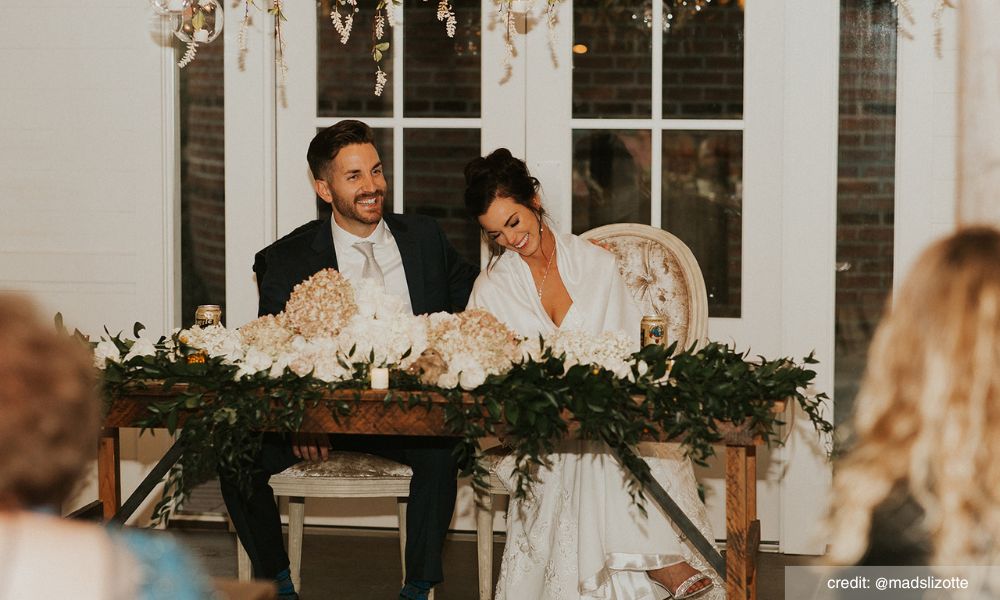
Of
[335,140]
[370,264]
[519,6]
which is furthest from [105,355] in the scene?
[519,6]

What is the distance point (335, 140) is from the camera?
12.0 ft

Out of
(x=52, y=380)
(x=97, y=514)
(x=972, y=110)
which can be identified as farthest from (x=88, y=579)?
(x=972, y=110)

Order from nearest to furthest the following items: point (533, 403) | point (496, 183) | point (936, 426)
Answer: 1. point (936, 426)
2. point (533, 403)
3. point (496, 183)

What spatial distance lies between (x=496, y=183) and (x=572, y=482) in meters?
0.88

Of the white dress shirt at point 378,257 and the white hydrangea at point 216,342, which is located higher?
the white dress shirt at point 378,257

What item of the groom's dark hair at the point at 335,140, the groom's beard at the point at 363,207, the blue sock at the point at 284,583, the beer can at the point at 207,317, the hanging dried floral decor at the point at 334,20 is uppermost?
the hanging dried floral decor at the point at 334,20

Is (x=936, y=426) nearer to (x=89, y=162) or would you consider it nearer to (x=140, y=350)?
(x=140, y=350)

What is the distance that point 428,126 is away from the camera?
160 inches

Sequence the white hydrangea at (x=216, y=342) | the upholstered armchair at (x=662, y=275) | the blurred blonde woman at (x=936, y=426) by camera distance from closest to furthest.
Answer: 1. the blurred blonde woman at (x=936, y=426)
2. the white hydrangea at (x=216, y=342)
3. the upholstered armchair at (x=662, y=275)

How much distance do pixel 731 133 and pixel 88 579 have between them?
3.09 meters

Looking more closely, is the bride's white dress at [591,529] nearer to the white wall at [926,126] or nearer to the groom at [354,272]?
the groom at [354,272]

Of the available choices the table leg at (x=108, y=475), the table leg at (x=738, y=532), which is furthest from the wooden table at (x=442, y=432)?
the table leg at (x=108, y=475)

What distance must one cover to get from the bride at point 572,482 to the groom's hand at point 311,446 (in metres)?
0.51

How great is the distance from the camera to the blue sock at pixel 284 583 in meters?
3.32
